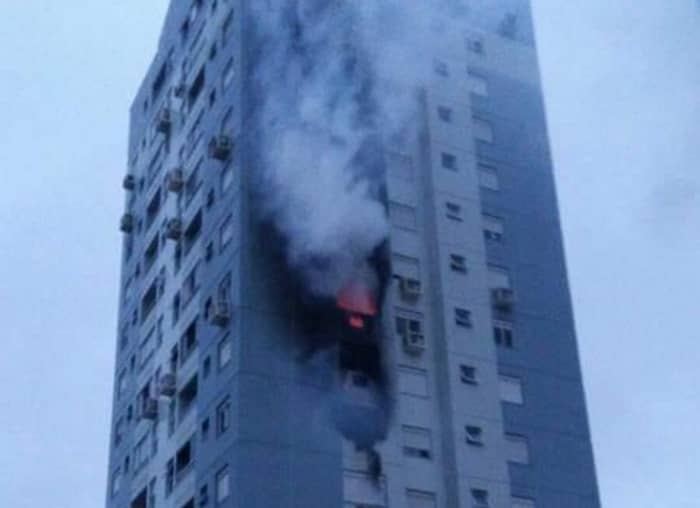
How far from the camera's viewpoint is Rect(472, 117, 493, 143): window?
45.6 metres

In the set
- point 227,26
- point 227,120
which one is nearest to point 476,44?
point 227,26

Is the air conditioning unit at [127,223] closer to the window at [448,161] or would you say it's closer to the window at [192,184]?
the window at [192,184]

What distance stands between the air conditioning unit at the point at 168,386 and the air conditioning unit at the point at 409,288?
7759 mm

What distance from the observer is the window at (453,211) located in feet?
142

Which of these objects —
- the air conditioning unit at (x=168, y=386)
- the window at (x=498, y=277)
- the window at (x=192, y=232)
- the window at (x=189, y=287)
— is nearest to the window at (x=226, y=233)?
the window at (x=189, y=287)

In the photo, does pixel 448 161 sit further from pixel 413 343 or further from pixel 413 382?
pixel 413 382

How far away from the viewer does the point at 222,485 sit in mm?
36812

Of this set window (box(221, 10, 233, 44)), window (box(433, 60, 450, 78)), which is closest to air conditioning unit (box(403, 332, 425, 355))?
window (box(433, 60, 450, 78))

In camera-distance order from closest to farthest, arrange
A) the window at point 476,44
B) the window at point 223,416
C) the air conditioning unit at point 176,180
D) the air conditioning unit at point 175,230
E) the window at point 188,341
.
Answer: the window at point 223,416, the window at point 188,341, the air conditioning unit at point 175,230, the air conditioning unit at point 176,180, the window at point 476,44

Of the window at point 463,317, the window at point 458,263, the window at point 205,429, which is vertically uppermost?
the window at point 458,263

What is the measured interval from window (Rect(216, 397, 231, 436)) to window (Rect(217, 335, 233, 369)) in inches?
48.4

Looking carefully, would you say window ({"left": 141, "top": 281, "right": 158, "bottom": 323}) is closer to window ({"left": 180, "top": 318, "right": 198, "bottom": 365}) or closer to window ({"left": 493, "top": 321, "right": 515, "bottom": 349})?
window ({"left": 180, "top": 318, "right": 198, "bottom": 365})

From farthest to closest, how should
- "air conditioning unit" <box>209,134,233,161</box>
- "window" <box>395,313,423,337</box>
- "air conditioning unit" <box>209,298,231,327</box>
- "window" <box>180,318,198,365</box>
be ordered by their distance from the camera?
1. "air conditioning unit" <box>209,134,233,161</box>
2. "window" <box>180,318,198,365</box>
3. "window" <box>395,313,423,337</box>
4. "air conditioning unit" <box>209,298,231,327</box>

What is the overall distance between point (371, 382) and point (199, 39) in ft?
52.3
